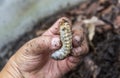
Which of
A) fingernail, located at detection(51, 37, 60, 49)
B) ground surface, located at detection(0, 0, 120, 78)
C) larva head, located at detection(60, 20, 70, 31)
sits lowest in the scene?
ground surface, located at detection(0, 0, 120, 78)

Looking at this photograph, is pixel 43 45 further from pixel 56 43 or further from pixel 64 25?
pixel 64 25

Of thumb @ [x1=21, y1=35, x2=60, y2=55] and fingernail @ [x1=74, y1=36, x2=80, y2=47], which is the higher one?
thumb @ [x1=21, y1=35, x2=60, y2=55]

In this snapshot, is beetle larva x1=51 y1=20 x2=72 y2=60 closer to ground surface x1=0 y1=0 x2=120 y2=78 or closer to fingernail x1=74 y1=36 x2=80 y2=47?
fingernail x1=74 y1=36 x2=80 y2=47

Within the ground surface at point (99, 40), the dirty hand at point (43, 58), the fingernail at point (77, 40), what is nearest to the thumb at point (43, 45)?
the dirty hand at point (43, 58)

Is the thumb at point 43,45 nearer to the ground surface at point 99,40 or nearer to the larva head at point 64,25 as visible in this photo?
the larva head at point 64,25

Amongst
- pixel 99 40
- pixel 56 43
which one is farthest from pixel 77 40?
pixel 99 40

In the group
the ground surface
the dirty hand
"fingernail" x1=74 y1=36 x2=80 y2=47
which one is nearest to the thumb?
the dirty hand

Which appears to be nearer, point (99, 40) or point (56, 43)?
point (56, 43)
